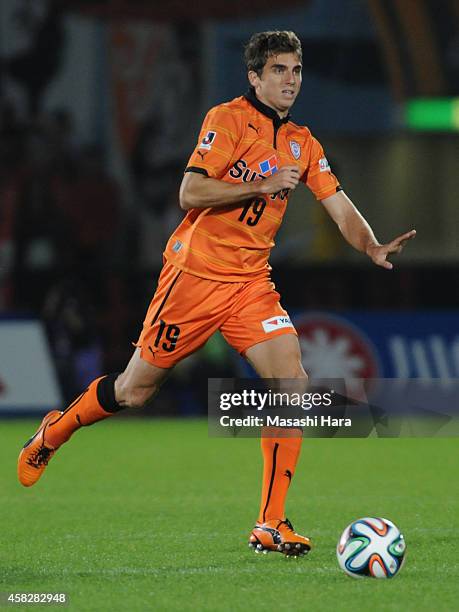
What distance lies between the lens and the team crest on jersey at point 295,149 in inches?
239

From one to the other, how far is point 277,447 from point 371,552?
91 cm

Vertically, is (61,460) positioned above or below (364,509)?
below

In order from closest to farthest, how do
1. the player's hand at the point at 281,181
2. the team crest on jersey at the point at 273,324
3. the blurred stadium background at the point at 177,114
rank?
1. the player's hand at the point at 281,181
2. the team crest on jersey at the point at 273,324
3. the blurred stadium background at the point at 177,114

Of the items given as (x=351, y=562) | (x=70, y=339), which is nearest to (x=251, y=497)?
(x=351, y=562)

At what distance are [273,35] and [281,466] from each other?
69.6 inches

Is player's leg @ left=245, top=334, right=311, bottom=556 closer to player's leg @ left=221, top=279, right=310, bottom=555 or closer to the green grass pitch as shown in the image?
player's leg @ left=221, top=279, right=310, bottom=555

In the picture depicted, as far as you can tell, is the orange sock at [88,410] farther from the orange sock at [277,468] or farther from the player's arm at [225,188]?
the player's arm at [225,188]

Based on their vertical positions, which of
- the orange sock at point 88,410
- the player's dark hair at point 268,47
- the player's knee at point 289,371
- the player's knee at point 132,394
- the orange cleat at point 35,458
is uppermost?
the player's dark hair at point 268,47

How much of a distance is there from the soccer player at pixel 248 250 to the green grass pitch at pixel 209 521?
45cm

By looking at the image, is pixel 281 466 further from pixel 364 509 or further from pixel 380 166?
pixel 380 166

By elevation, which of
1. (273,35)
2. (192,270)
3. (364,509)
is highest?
(273,35)

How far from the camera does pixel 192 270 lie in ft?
19.8

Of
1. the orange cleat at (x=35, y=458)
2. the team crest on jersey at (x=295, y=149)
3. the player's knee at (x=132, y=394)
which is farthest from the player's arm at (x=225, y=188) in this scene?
the orange cleat at (x=35, y=458)

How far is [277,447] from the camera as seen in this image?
233 inches
